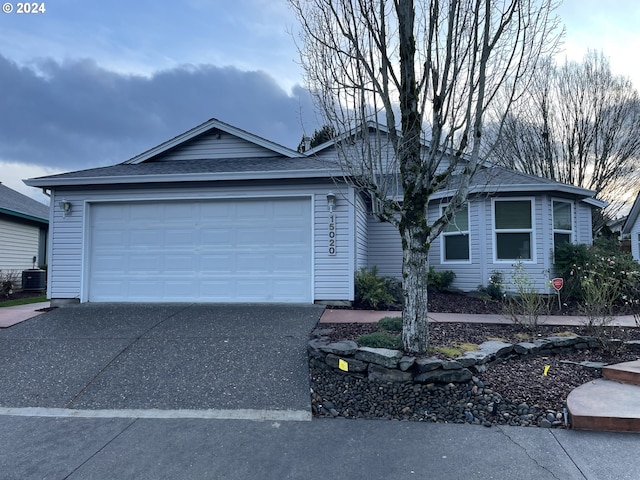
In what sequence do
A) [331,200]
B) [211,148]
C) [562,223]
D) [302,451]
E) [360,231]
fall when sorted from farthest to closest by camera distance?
[211,148], [562,223], [360,231], [331,200], [302,451]

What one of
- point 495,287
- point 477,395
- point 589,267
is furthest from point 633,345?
point 495,287

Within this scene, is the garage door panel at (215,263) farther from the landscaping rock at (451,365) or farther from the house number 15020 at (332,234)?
the landscaping rock at (451,365)

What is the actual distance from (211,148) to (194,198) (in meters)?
2.96

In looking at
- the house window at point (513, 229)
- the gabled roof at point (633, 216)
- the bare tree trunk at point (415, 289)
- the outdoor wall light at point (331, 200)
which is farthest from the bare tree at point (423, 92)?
the gabled roof at point (633, 216)

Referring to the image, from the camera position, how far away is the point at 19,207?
51.9 ft

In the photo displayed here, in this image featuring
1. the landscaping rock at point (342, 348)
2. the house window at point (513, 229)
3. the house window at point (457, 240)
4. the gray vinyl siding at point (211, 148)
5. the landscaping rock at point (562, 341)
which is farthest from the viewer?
the gray vinyl siding at point (211, 148)

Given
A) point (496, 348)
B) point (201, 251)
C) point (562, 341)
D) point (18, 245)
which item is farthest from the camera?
point (18, 245)

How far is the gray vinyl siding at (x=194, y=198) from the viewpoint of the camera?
8188 millimetres

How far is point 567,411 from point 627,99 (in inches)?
729

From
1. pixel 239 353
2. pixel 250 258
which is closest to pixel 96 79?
pixel 250 258

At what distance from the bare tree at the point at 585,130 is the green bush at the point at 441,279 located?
347 inches

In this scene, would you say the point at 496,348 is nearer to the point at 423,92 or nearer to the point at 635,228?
A: the point at 423,92

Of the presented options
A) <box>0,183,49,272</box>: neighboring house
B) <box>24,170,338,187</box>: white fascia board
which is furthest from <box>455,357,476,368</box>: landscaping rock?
<box>0,183,49,272</box>: neighboring house
